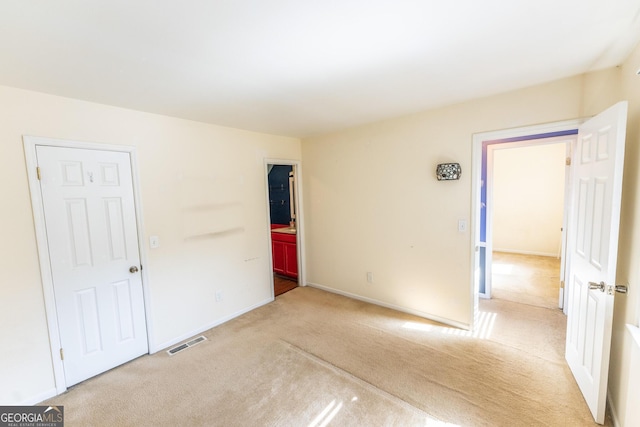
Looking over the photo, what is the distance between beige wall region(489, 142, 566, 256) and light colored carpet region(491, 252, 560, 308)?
0.36m

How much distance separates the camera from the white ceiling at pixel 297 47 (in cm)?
126

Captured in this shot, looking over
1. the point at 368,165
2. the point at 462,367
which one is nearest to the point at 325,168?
the point at 368,165

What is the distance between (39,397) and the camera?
210cm

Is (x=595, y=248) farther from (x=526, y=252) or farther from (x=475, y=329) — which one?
(x=526, y=252)

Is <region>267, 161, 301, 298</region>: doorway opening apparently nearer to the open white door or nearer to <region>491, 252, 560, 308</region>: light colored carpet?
<region>491, 252, 560, 308</region>: light colored carpet

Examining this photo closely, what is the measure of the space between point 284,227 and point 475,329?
11.9 feet

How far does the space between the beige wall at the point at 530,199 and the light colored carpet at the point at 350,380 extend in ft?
11.2

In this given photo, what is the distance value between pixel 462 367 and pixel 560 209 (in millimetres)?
5233

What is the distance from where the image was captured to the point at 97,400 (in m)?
2.11

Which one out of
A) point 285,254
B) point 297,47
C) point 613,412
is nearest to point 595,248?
point 613,412

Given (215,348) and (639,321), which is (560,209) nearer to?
(639,321)

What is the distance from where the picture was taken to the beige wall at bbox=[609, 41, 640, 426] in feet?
5.07

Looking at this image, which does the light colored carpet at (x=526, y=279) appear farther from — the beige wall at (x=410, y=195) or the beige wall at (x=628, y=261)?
the beige wall at (x=628, y=261)

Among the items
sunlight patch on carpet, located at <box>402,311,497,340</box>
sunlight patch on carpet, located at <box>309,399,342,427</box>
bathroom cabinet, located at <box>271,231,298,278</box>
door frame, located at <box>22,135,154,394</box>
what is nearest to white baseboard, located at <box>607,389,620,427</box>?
sunlight patch on carpet, located at <box>402,311,497,340</box>
